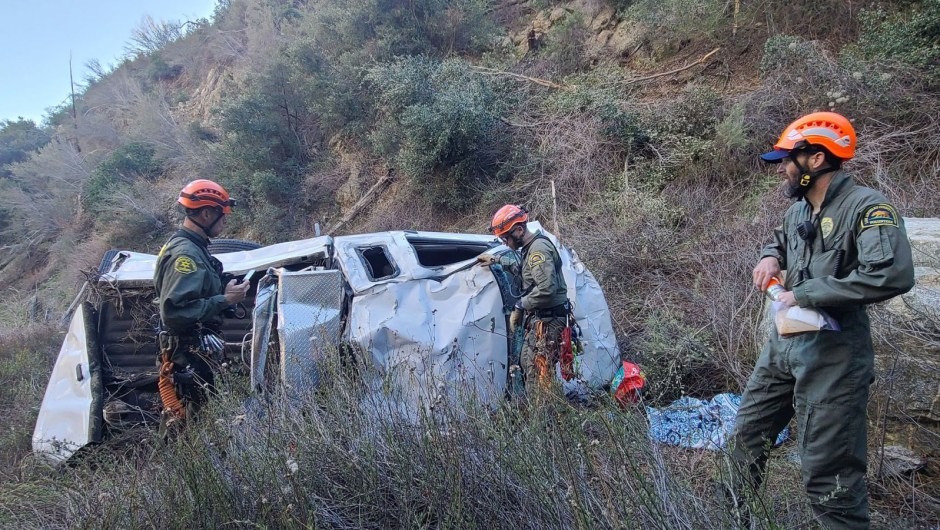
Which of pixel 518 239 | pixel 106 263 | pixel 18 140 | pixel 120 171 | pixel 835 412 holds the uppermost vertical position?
pixel 18 140

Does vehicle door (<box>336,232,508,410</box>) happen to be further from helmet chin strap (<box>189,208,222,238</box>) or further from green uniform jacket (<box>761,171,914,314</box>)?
green uniform jacket (<box>761,171,914,314</box>)

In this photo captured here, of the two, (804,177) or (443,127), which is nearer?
(804,177)

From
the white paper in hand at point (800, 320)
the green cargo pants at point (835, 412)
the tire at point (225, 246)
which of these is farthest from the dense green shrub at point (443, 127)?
the green cargo pants at point (835, 412)

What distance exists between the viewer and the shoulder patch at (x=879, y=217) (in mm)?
1919

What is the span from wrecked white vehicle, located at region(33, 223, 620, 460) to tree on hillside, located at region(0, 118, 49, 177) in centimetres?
2683

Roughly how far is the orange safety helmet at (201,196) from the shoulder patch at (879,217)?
3.42 m

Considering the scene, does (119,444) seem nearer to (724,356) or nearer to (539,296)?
(539,296)

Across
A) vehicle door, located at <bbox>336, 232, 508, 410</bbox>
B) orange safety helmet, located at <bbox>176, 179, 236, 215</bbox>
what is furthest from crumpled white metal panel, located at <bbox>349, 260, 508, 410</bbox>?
orange safety helmet, located at <bbox>176, 179, 236, 215</bbox>

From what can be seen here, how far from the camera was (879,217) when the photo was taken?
194 cm

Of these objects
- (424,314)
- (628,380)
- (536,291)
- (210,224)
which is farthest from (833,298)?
(210,224)

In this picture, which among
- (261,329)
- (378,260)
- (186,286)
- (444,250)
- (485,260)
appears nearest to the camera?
(186,286)

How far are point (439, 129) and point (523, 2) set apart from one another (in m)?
6.12

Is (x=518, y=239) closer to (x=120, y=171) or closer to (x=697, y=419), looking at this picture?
(x=697, y=419)

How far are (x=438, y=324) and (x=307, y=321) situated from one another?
910 millimetres
